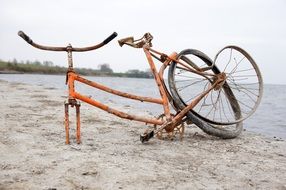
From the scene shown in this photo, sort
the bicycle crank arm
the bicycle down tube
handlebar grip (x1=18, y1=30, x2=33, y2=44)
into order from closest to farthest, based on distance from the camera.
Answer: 1. handlebar grip (x1=18, y1=30, x2=33, y2=44)
2. the bicycle down tube
3. the bicycle crank arm

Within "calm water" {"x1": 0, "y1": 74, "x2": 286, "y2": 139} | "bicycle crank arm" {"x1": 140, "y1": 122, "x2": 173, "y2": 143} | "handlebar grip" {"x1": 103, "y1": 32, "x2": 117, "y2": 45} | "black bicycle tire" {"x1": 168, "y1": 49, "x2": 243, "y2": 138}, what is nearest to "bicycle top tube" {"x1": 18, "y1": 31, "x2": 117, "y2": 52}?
"handlebar grip" {"x1": 103, "y1": 32, "x2": 117, "y2": 45}

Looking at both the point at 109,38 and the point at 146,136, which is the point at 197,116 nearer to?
the point at 146,136

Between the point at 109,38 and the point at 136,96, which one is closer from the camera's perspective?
the point at 109,38

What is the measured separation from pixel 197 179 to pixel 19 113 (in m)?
5.64

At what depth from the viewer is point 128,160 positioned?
459 cm

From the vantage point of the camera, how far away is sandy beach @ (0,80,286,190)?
12.3ft

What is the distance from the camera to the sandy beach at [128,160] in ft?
12.3

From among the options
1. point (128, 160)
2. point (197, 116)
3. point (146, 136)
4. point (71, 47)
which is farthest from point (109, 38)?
point (197, 116)

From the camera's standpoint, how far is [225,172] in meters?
4.34

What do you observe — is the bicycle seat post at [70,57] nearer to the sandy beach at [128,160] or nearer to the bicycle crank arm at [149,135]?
the sandy beach at [128,160]

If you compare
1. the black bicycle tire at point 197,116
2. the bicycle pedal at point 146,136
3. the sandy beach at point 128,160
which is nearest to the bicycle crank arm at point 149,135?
the bicycle pedal at point 146,136

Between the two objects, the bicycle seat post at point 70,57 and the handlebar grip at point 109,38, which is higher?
the handlebar grip at point 109,38

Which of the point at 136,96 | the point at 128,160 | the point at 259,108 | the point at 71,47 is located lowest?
the point at 259,108

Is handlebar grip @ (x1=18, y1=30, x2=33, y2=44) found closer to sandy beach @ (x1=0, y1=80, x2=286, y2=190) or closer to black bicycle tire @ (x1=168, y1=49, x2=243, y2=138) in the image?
sandy beach @ (x1=0, y1=80, x2=286, y2=190)
